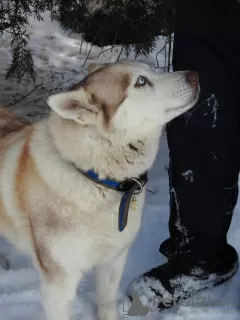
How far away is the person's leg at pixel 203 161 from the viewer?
1887 mm

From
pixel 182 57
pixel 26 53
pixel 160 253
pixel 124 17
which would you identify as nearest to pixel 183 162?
pixel 182 57

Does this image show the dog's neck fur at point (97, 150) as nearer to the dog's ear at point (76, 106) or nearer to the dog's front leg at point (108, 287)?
the dog's ear at point (76, 106)

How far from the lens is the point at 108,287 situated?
2.09m

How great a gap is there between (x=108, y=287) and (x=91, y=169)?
24.8 inches

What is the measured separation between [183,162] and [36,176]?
2.26ft

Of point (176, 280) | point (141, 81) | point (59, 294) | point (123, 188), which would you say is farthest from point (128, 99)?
point (176, 280)

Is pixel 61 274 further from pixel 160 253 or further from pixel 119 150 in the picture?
pixel 160 253

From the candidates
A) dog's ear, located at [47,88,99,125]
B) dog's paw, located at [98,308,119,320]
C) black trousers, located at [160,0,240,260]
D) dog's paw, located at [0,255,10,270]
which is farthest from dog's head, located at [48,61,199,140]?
dog's paw, located at [0,255,10,270]

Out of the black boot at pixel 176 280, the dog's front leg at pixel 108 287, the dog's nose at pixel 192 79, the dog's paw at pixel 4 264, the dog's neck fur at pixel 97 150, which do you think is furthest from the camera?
the dog's paw at pixel 4 264

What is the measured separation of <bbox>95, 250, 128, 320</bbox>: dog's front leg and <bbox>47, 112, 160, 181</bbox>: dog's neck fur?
49 cm

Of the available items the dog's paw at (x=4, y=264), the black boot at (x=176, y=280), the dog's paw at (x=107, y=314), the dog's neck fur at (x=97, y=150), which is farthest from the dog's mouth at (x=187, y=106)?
the dog's paw at (x=4, y=264)

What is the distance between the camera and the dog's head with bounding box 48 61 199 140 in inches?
66.1

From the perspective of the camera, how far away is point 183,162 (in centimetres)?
213

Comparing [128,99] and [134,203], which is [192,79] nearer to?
[128,99]
